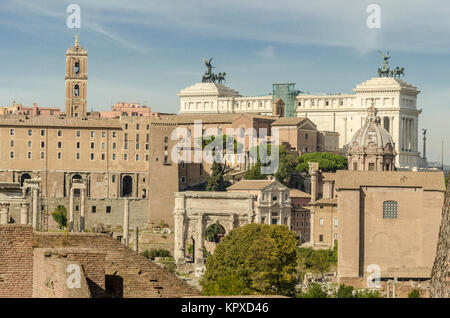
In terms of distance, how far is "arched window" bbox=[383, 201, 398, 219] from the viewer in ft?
163

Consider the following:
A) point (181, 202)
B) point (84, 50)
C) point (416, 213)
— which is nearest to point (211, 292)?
point (416, 213)

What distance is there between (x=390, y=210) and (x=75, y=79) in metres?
38.2

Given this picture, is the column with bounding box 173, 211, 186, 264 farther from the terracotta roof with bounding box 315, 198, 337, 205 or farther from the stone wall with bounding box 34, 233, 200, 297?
the stone wall with bounding box 34, 233, 200, 297

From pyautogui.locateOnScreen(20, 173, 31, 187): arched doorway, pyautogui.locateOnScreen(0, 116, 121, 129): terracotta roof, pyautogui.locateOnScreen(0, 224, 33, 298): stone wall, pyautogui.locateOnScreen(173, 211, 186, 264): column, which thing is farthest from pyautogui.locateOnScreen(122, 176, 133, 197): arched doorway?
pyautogui.locateOnScreen(0, 224, 33, 298): stone wall

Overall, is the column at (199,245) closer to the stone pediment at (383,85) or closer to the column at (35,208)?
the column at (35,208)

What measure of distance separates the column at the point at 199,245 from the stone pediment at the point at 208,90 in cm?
4882

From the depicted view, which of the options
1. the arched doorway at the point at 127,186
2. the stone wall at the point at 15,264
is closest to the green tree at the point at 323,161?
the arched doorway at the point at 127,186

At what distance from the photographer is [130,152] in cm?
7694

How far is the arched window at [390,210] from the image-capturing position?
1953 inches

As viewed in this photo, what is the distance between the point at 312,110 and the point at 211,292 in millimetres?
73318

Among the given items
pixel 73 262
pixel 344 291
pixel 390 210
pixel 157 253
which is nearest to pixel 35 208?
pixel 157 253

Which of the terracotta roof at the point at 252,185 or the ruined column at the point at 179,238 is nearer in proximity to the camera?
the ruined column at the point at 179,238
